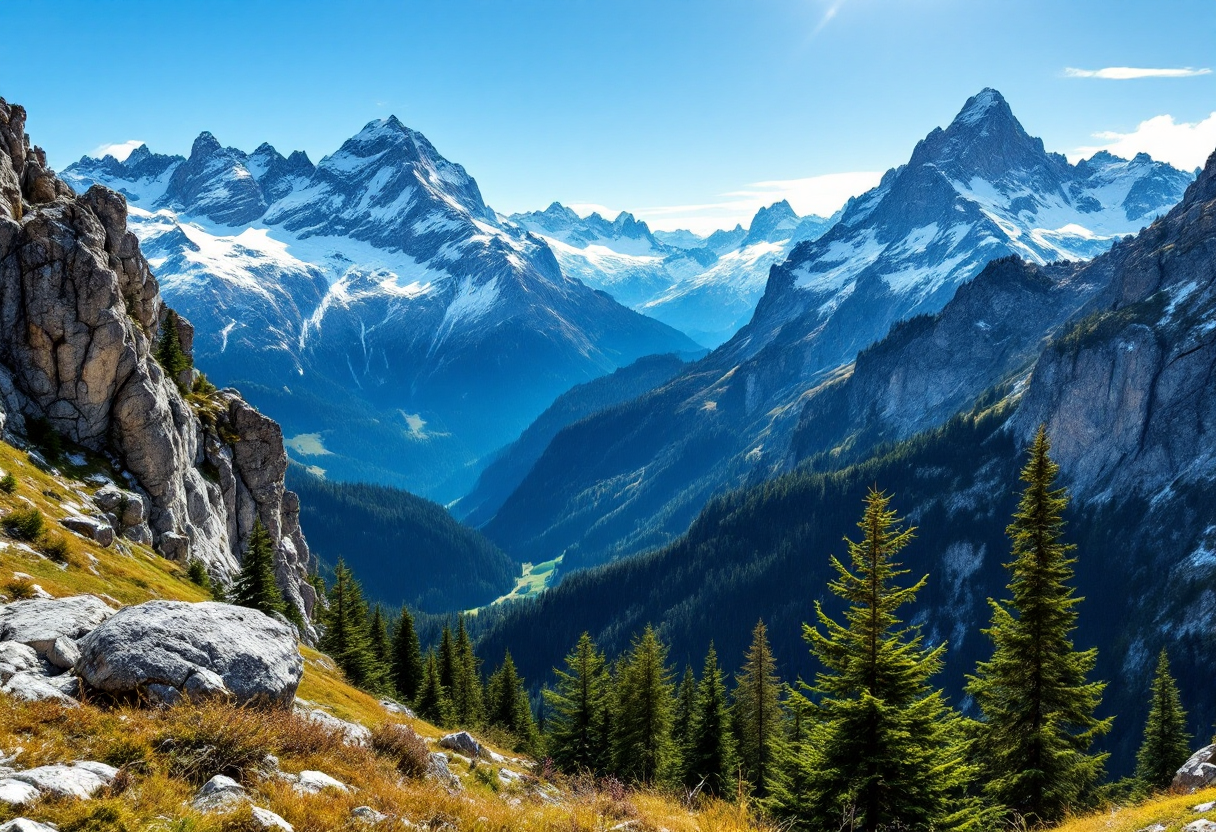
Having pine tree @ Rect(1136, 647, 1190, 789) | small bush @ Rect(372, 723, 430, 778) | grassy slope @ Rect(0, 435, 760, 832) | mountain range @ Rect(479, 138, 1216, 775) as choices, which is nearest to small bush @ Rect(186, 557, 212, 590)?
small bush @ Rect(372, 723, 430, 778)

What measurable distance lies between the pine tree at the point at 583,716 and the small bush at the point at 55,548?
108ft

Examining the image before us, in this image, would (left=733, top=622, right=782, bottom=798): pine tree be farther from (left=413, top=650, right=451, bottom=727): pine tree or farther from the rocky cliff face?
the rocky cliff face

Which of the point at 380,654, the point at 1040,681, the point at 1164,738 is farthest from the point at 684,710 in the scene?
the point at 1040,681

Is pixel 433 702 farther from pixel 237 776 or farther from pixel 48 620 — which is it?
pixel 237 776

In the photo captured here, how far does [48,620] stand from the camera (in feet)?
58.0

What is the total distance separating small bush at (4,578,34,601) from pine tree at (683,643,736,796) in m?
44.9

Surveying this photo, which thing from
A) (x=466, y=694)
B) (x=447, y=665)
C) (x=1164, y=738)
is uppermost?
(x=1164, y=738)

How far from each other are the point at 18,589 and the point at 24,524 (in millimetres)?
9790

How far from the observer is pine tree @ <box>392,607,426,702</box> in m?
72.8

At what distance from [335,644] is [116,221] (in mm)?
40759

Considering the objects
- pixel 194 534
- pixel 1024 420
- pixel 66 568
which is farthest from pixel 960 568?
pixel 66 568

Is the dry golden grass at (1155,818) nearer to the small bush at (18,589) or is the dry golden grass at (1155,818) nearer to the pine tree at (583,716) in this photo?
the small bush at (18,589)

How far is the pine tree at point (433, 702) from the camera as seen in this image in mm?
64562

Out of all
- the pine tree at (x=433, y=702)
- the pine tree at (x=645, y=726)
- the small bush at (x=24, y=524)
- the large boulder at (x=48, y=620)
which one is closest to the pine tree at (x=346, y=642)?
the pine tree at (x=433, y=702)
